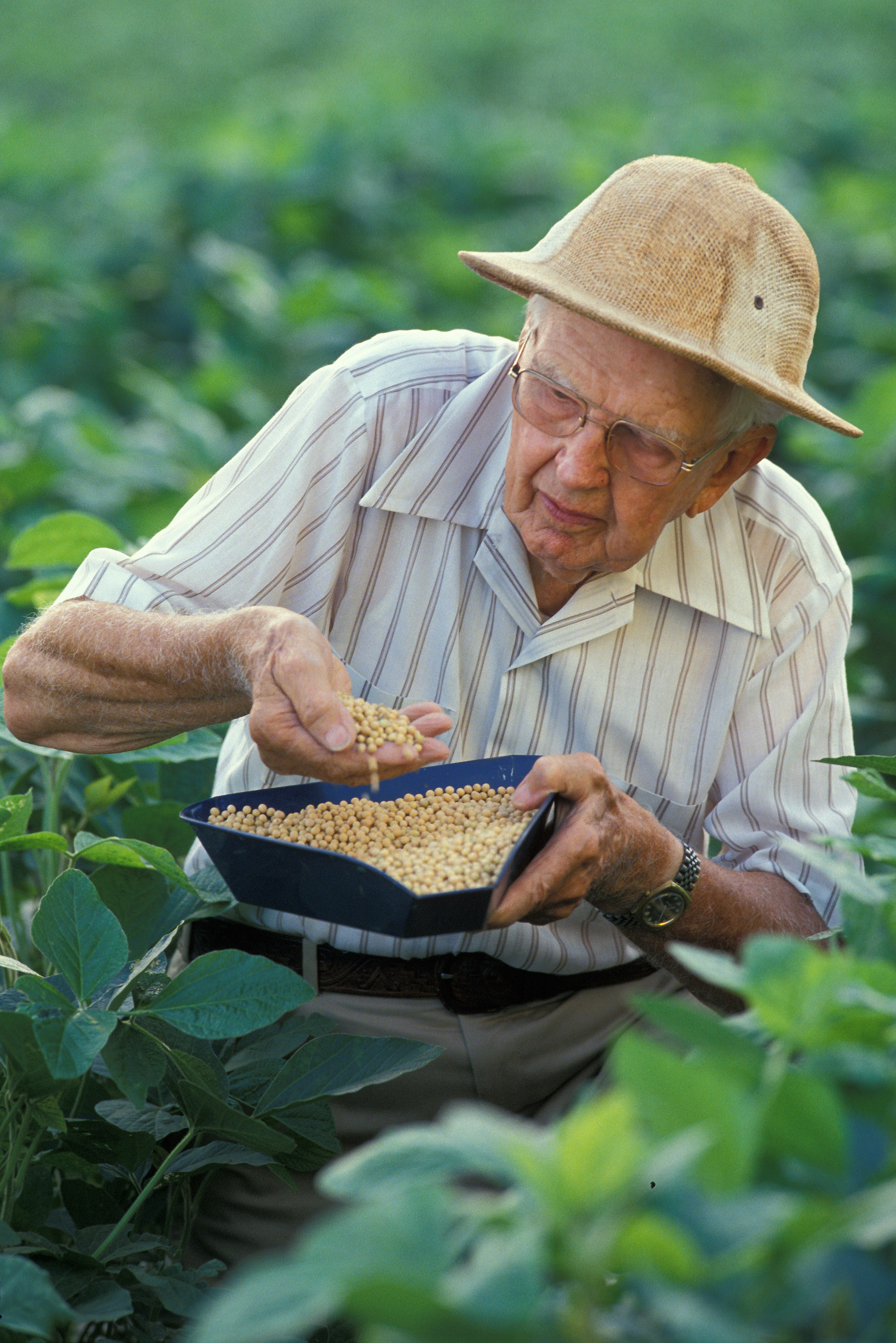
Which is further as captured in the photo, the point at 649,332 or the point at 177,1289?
the point at 649,332

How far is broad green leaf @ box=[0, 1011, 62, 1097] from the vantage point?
134cm

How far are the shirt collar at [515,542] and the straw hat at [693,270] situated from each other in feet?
0.74

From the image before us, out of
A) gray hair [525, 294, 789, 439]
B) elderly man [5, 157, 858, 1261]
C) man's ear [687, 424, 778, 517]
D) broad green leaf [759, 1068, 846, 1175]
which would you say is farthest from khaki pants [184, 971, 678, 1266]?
broad green leaf [759, 1068, 846, 1175]

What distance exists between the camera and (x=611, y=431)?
1739 millimetres

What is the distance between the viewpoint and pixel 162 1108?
160cm

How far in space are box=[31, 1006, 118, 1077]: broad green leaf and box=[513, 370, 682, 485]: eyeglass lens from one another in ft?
2.90

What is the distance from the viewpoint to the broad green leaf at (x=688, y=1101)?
0.72 meters

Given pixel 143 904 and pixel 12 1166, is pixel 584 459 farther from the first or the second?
pixel 12 1166

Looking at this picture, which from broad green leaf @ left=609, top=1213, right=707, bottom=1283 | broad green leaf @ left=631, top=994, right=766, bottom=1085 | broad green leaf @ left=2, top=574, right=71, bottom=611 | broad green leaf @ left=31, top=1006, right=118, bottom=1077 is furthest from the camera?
broad green leaf @ left=2, top=574, right=71, bottom=611

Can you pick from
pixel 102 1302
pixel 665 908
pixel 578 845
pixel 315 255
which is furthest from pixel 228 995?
pixel 315 255

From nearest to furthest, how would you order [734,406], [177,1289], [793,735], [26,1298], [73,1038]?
[26,1298]
[73,1038]
[177,1289]
[734,406]
[793,735]

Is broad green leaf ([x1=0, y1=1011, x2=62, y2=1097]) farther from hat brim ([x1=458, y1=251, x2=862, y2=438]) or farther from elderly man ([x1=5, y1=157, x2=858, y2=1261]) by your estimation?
hat brim ([x1=458, y1=251, x2=862, y2=438])

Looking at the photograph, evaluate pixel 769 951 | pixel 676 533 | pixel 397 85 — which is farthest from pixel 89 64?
pixel 769 951

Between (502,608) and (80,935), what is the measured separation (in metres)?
0.78
